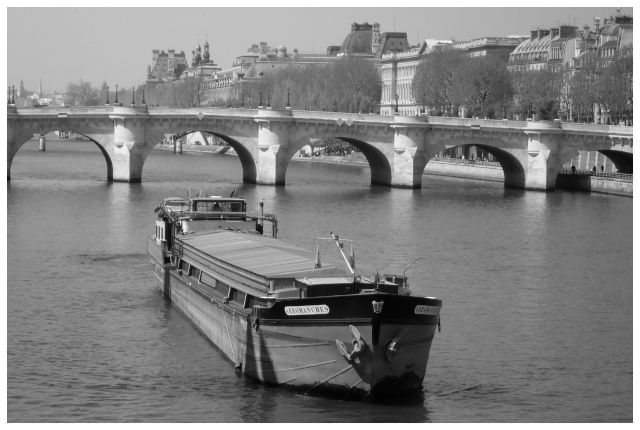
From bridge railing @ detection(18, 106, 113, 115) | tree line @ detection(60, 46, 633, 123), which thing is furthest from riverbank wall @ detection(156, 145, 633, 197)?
bridge railing @ detection(18, 106, 113, 115)

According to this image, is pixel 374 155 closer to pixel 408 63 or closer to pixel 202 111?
pixel 202 111

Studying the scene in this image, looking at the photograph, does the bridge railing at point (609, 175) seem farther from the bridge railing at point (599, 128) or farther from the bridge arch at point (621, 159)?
the bridge railing at point (599, 128)

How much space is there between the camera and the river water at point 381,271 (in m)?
25.5

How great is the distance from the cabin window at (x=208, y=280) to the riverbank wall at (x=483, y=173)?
45.2 metres

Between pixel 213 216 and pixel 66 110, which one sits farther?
pixel 66 110

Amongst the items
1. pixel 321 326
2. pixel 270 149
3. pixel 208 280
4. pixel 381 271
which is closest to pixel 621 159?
pixel 270 149

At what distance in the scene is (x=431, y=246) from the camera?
4928cm

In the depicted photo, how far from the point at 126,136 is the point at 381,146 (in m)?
14.0

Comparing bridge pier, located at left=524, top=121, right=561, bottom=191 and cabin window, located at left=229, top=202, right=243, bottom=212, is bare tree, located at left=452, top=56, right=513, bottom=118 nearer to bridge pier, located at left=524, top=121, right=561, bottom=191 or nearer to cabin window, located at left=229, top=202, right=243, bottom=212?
bridge pier, located at left=524, top=121, right=561, bottom=191

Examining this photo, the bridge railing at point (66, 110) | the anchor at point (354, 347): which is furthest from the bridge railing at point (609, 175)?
the anchor at point (354, 347)

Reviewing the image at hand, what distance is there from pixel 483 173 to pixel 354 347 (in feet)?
220

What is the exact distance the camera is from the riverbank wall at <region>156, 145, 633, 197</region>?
75.8 m

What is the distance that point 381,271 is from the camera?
40.6 m

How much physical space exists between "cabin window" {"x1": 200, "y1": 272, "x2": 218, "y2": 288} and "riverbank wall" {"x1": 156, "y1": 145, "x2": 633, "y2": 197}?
45.2 meters
